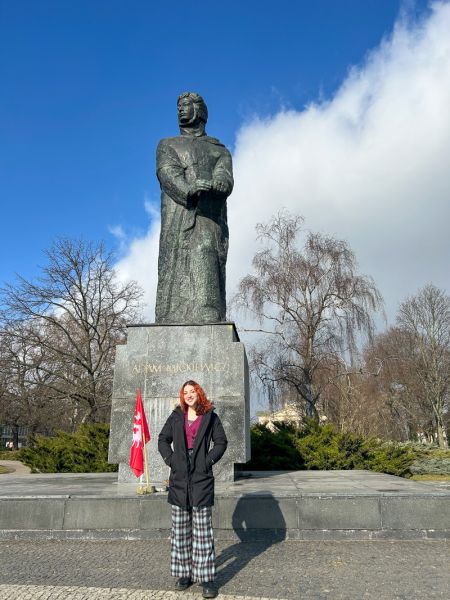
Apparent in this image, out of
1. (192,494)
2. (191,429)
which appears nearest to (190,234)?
(191,429)

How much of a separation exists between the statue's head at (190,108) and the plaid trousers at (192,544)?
7.42 meters

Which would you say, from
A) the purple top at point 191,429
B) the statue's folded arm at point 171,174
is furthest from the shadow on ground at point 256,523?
the statue's folded arm at point 171,174

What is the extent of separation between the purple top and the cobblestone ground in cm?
109

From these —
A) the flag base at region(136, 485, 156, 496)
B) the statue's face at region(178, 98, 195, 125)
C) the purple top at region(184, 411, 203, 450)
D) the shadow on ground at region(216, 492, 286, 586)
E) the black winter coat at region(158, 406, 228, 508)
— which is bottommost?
the shadow on ground at region(216, 492, 286, 586)

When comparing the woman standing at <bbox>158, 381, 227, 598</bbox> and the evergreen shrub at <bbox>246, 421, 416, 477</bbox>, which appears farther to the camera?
the evergreen shrub at <bbox>246, 421, 416, 477</bbox>

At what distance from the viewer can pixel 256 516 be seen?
17.2 ft

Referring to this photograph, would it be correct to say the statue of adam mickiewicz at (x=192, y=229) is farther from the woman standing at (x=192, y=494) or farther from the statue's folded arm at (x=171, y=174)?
the woman standing at (x=192, y=494)

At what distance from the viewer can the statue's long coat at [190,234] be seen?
8312 millimetres

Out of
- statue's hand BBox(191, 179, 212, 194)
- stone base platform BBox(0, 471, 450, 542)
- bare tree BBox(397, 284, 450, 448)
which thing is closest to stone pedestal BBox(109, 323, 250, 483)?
stone base platform BBox(0, 471, 450, 542)

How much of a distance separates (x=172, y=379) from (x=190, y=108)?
17.0ft

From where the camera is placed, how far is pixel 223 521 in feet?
17.2

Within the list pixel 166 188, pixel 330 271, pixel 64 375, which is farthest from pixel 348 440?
pixel 64 375

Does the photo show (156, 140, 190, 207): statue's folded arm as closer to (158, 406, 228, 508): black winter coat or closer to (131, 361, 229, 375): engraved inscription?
(131, 361, 229, 375): engraved inscription

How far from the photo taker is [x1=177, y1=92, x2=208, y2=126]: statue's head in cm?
920
